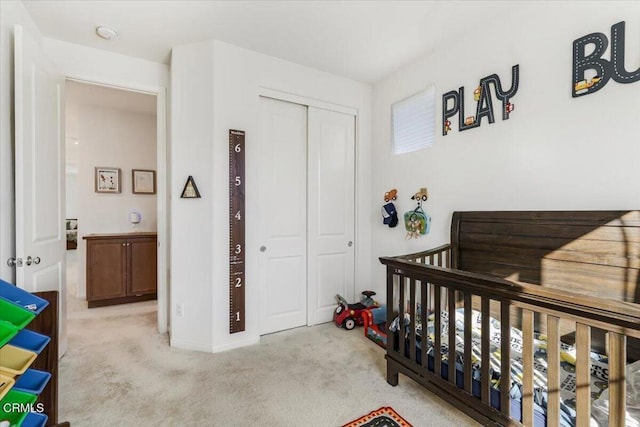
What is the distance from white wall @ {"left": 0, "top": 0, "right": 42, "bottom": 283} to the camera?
1.77 metres

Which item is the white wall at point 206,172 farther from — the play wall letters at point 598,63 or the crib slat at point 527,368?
the play wall letters at point 598,63

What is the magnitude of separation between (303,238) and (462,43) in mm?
2148

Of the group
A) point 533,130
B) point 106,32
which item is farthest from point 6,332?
point 533,130

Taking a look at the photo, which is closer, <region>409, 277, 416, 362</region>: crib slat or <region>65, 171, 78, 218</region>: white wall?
<region>409, 277, 416, 362</region>: crib slat

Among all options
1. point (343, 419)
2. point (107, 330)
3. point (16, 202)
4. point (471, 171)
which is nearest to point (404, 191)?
point (471, 171)

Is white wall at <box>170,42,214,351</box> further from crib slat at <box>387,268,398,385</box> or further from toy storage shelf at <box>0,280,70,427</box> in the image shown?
crib slat at <box>387,268,398,385</box>

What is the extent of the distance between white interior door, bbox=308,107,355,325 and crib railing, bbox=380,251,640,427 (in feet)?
3.76

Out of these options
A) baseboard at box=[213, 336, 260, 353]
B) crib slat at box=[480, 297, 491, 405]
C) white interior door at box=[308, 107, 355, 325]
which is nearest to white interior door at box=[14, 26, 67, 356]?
baseboard at box=[213, 336, 260, 353]

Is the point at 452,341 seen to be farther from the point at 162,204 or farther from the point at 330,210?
the point at 162,204

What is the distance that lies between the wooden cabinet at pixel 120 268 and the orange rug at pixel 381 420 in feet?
10.6

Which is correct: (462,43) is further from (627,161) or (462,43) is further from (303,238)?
(303,238)

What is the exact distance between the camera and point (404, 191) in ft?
9.57

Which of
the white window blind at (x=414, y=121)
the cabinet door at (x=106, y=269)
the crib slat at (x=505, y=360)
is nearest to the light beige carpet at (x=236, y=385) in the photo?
the crib slat at (x=505, y=360)

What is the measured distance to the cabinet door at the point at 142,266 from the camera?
3.75 metres
